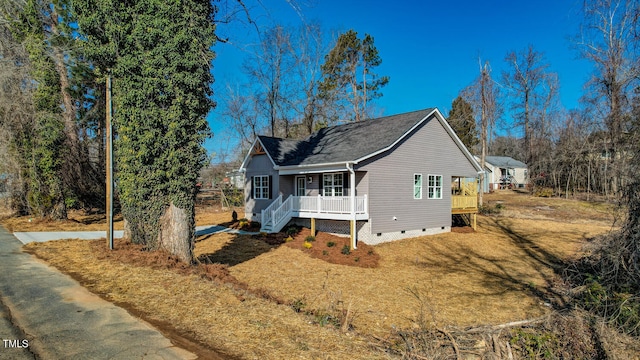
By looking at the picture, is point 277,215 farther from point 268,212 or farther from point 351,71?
point 351,71

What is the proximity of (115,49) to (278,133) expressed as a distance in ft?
80.8

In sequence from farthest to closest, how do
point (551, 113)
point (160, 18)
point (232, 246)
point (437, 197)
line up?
point (551, 113)
point (437, 197)
point (232, 246)
point (160, 18)

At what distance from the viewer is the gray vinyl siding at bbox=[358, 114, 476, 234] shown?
15688 millimetres

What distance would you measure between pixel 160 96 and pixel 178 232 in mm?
3272

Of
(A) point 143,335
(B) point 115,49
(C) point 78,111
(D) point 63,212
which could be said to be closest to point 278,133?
(C) point 78,111

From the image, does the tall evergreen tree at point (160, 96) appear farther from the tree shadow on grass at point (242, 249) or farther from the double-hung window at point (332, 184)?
the double-hung window at point (332, 184)

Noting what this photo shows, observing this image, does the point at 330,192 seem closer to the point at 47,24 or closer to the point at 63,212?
the point at 63,212

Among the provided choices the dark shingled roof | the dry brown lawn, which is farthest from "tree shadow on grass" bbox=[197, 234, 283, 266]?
the dark shingled roof

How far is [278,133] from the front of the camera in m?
33.1

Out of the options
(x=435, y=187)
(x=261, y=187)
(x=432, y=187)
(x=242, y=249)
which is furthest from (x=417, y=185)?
(x=242, y=249)

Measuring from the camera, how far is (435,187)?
60.4 ft

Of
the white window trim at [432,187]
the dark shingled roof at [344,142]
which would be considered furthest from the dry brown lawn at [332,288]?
the dark shingled roof at [344,142]

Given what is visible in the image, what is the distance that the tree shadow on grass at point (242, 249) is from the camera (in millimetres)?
12562

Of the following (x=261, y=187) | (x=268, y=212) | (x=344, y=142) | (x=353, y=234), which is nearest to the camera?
(x=353, y=234)
